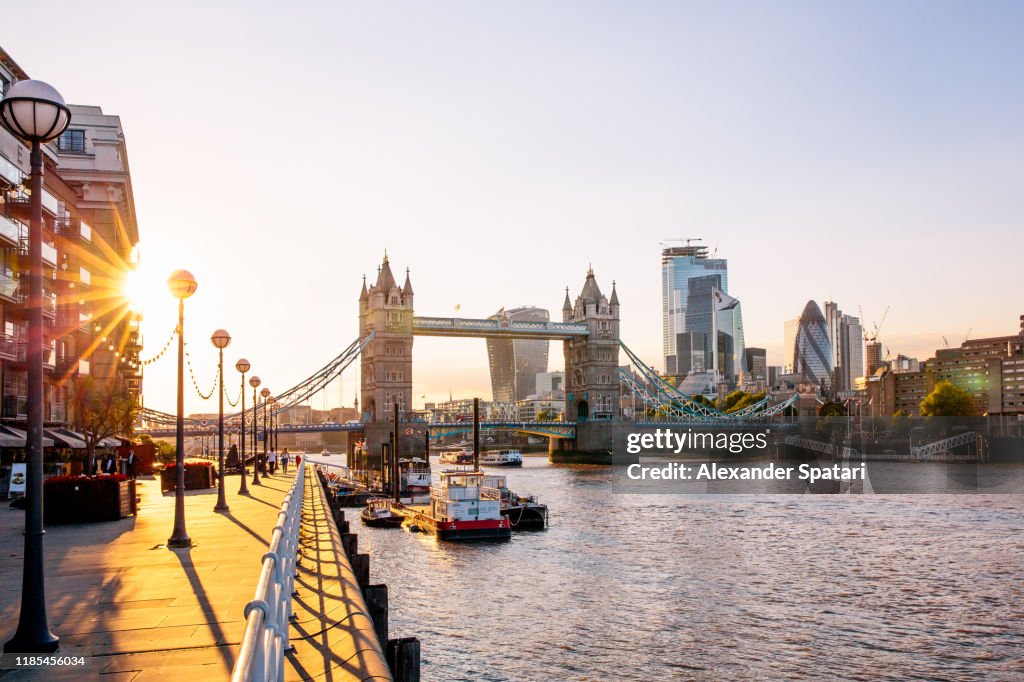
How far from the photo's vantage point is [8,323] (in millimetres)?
39281

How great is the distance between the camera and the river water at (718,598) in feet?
72.9

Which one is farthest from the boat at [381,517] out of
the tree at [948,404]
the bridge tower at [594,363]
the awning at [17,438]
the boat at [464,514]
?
the tree at [948,404]

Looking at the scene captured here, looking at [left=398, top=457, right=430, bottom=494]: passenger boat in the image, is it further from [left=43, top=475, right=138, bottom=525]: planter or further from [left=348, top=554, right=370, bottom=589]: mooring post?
[left=348, top=554, right=370, bottom=589]: mooring post

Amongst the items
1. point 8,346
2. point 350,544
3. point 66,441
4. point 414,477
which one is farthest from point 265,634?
point 414,477

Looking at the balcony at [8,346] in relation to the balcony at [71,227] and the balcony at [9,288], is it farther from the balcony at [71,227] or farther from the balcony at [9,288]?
the balcony at [71,227]

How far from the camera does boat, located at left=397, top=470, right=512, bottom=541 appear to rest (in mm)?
45062

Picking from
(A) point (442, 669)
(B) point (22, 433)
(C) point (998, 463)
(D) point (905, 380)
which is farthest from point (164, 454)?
(D) point (905, 380)

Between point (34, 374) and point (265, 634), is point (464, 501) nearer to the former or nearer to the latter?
point (34, 374)

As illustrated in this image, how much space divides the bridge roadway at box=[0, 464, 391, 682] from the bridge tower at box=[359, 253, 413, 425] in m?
114

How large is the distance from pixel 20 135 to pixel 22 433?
28.5m

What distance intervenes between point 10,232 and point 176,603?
100 ft

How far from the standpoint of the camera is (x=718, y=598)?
29828 millimetres

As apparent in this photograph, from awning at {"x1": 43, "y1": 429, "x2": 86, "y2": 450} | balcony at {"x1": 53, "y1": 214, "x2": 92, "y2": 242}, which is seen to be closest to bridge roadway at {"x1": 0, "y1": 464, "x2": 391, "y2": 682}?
awning at {"x1": 43, "y1": 429, "x2": 86, "y2": 450}

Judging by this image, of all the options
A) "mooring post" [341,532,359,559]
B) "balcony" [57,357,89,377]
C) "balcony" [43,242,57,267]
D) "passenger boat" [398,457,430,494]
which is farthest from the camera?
"passenger boat" [398,457,430,494]
